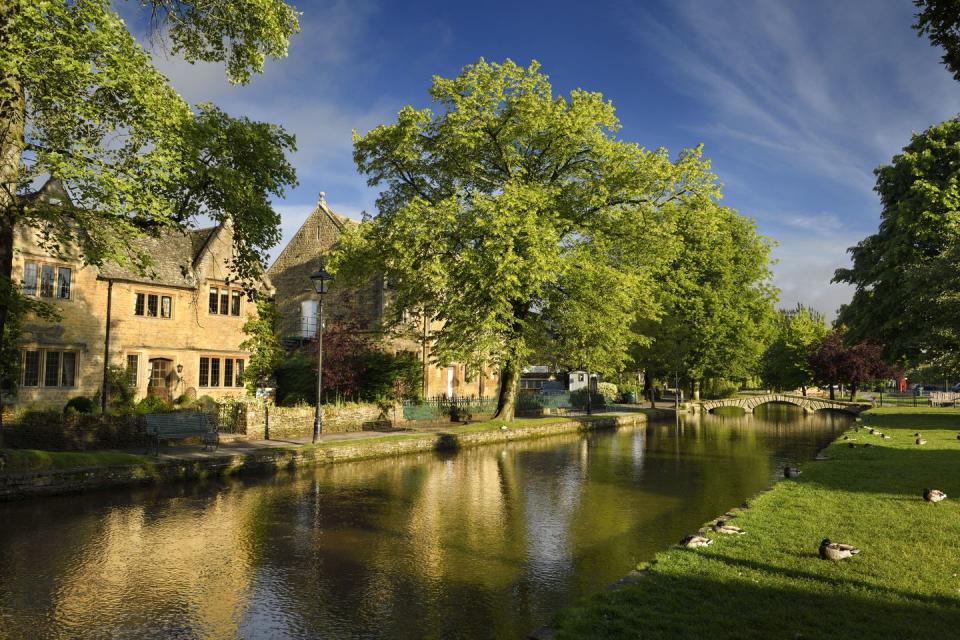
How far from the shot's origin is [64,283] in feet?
92.1

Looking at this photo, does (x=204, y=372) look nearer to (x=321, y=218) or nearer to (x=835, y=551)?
(x=321, y=218)

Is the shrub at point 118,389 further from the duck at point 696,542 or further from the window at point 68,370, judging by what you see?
the duck at point 696,542

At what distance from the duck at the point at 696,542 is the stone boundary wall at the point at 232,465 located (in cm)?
1379

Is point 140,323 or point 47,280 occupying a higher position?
point 47,280

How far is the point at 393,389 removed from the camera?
119ft

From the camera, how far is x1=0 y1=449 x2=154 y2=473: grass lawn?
48.9 ft

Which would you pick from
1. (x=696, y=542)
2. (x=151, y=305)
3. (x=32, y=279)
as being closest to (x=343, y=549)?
(x=696, y=542)

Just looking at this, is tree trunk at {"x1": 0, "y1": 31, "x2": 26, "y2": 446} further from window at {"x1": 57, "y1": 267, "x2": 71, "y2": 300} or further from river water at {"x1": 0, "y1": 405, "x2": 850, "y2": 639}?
window at {"x1": 57, "y1": 267, "x2": 71, "y2": 300}

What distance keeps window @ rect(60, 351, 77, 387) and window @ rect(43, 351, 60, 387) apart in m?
0.19

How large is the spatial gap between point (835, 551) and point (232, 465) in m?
16.0

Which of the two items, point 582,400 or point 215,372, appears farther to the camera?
point 582,400

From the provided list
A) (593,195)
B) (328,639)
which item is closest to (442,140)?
(593,195)

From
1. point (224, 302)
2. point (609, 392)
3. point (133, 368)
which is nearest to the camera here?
point (133, 368)

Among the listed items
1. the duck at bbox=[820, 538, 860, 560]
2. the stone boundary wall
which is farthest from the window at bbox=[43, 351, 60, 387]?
the duck at bbox=[820, 538, 860, 560]
